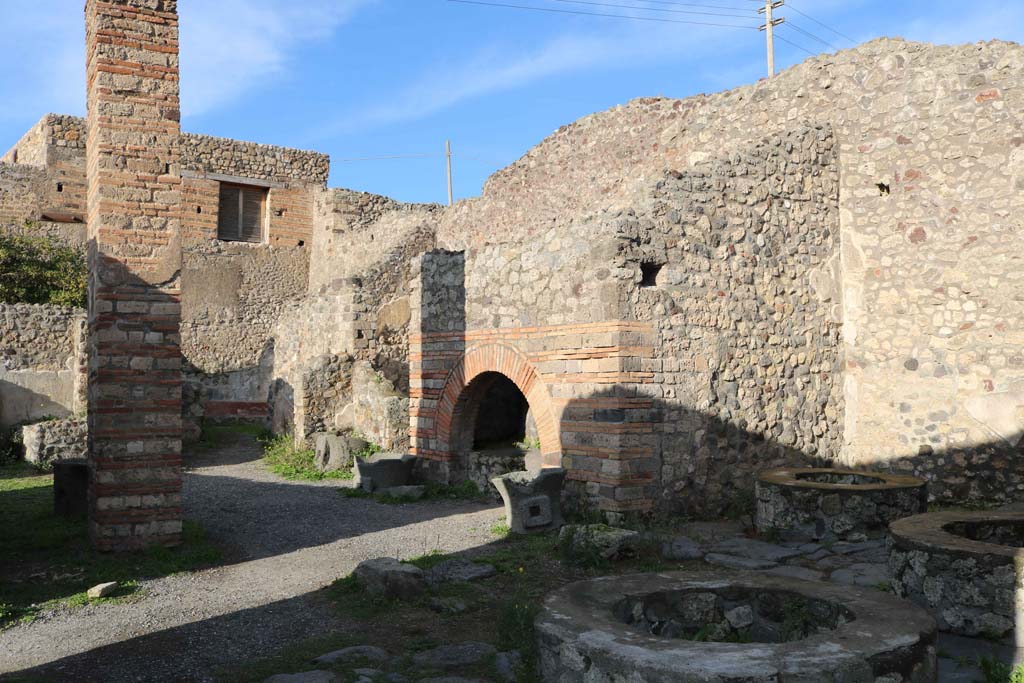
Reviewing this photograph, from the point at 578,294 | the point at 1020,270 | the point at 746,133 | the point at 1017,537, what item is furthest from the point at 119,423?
the point at 1020,270

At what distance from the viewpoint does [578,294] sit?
783 cm

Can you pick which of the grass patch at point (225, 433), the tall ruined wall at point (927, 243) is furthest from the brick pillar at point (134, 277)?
the grass patch at point (225, 433)

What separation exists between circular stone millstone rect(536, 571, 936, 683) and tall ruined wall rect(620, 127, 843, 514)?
3.54m

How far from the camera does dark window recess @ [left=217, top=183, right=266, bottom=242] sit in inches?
806

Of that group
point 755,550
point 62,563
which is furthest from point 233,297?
point 755,550

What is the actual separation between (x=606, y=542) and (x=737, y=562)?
0.98 m

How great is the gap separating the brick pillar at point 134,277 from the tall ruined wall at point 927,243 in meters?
3.66

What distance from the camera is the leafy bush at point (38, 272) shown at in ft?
57.1

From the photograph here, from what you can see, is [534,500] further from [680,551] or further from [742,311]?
[742,311]

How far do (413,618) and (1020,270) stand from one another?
6.49 m

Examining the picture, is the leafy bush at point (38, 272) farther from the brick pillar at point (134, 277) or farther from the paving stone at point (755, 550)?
the paving stone at point (755, 550)

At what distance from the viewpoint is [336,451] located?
11.6m

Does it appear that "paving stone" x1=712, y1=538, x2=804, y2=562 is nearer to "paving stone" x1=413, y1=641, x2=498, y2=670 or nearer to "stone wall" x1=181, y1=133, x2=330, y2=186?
"paving stone" x1=413, y1=641, x2=498, y2=670

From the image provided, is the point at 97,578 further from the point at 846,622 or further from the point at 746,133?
the point at 746,133
